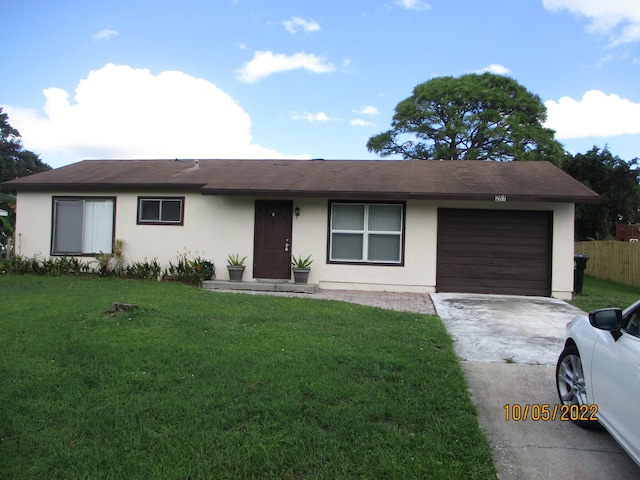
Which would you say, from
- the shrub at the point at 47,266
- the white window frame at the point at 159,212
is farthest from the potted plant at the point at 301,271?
the shrub at the point at 47,266

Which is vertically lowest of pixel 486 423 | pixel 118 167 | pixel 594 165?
pixel 486 423

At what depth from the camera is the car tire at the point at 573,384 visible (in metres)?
3.49

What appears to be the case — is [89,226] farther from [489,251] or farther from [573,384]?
[573,384]

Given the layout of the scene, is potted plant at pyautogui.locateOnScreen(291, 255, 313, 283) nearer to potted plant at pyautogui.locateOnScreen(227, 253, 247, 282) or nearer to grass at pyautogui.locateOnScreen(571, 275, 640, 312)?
potted plant at pyautogui.locateOnScreen(227, 253, 247, 282)

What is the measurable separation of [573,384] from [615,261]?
15457mm

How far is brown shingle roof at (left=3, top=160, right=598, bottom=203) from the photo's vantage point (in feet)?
35.0

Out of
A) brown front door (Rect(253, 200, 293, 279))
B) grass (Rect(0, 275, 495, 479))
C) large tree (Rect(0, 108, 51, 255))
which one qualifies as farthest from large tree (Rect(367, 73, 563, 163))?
large tree (Rect(0, 108, 51, 255))

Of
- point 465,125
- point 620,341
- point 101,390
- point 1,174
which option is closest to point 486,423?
point 620,341

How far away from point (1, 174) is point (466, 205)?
151 feet

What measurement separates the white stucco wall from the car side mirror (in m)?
8.08

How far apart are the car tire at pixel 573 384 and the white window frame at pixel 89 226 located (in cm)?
1171

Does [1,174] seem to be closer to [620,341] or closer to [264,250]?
[264,250]

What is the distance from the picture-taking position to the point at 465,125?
3169 cm

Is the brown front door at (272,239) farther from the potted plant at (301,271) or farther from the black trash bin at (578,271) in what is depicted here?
the black trash bin at (578,271)
